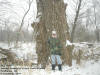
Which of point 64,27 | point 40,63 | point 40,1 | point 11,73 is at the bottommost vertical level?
point 40,63

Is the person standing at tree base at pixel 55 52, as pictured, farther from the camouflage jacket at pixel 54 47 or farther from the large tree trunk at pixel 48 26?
the large tree trunk at pixel 48 26

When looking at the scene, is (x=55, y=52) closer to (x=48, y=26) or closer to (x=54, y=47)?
(x=54, y=47)

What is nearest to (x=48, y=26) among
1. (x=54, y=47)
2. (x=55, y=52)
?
(x=54, y=47)

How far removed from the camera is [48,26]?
22.5 feet

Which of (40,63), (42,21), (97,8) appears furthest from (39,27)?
(97,8)

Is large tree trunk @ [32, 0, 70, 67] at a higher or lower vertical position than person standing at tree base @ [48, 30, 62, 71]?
higher

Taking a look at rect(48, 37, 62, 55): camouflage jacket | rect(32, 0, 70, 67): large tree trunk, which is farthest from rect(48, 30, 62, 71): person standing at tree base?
rect(32, 0, 70, 67): large tree trunk

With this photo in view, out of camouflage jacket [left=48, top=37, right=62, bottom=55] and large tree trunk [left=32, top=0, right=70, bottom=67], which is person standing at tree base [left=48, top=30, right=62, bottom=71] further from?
large tree trunk [left=32, top=0, right=70, bottom=67]

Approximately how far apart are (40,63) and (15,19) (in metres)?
33.7

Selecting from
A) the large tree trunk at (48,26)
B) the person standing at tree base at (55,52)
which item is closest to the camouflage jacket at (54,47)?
the person standing at tree base at (55,52)

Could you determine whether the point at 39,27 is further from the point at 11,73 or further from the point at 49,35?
the point at 11,73

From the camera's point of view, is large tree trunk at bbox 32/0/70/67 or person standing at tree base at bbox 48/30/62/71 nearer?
person standing at tree base at bbox 48/30/62/71

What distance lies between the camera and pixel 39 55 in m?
6.95

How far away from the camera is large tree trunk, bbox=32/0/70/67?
688 cm
